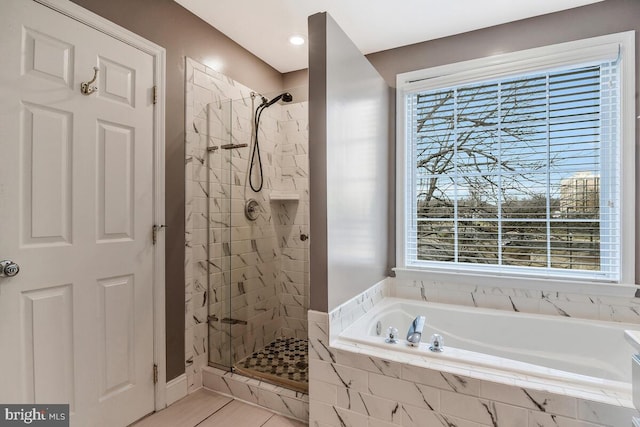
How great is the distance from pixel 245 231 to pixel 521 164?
6.67 feet

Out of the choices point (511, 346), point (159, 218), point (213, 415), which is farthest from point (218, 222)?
point (511, 346)

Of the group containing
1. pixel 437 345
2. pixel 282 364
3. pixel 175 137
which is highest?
pixel 175 137

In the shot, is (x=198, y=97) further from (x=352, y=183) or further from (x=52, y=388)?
(x=52, y=388)

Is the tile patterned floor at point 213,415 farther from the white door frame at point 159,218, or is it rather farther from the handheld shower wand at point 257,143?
the handheld shower wand at point 257,143

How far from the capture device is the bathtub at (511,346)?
1.46 metres

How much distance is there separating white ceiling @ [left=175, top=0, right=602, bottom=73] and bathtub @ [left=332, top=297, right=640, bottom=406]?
79.9 inches

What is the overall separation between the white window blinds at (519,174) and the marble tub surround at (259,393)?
4.49 ft

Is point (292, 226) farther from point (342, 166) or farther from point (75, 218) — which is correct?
point (75, 218)

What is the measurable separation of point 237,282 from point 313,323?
0.82 metres

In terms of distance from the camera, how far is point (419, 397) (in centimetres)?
161

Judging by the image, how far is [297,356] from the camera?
2449 millimetres

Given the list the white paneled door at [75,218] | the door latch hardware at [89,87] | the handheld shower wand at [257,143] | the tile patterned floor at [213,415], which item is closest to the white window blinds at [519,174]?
the handheld shower wand at [257,143]

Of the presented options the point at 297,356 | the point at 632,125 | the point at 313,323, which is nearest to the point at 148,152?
the point at 313,323

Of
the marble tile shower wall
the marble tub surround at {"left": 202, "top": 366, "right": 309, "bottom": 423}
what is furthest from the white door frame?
the marble tile shower wall
